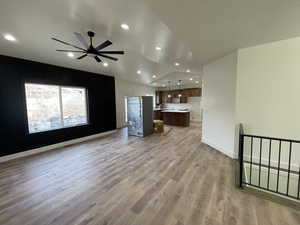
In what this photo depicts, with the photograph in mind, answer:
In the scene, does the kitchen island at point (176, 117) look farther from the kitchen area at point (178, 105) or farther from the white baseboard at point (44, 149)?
the white baseboard at point (44, 149)

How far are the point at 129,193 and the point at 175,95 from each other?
9.05 metres

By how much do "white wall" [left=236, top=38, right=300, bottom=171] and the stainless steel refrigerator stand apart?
3540mm

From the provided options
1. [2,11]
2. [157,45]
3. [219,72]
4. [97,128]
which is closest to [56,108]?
[97,128]

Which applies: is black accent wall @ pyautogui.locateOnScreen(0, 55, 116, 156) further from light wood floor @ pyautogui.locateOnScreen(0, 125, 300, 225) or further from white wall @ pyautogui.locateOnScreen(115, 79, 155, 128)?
white wall @ pyautogui.locateOnScreen(115, 79, 155, 128)

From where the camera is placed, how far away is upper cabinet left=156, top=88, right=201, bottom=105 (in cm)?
966

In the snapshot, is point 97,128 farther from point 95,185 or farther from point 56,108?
point 95,185

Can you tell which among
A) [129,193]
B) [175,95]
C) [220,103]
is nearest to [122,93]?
[175,95]

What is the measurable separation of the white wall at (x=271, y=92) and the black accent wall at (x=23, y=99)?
5.37 meters

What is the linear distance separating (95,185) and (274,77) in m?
4.36

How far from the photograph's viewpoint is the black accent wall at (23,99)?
3.58 m

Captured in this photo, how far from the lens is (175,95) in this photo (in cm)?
1056

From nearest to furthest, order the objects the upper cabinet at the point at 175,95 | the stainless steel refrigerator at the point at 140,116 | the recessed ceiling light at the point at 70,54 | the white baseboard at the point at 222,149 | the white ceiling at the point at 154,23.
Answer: the white ceiling at the point at 154,23 → the white baseboard at the point at 222,149 → the recessed ceiling light at the point at 70,54 → the stainless steel refrigerator at the point at 140,116 → the upper cabinet at the point at 175,95

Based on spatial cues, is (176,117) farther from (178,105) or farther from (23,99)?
(23,99)

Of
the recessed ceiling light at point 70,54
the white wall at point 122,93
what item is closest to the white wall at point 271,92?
the recessed ceiling light at point 70,54
